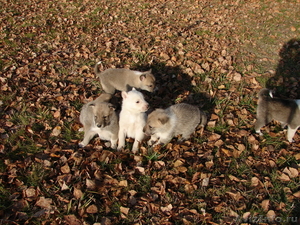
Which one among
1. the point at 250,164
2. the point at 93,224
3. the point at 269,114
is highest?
the point at 269,114

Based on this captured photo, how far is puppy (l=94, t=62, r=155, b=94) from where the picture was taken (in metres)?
6.76

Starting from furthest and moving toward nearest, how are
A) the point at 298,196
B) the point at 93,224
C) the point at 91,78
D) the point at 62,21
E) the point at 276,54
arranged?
the point at 62,21 → the point at 276,54 → the point at 91,78 → the point at 298,196 → the point at 93,224

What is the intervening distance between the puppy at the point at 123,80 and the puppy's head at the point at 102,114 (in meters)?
2.05

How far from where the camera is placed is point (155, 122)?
502 cm

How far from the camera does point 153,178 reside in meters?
4.40

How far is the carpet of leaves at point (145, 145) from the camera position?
392 centimetres

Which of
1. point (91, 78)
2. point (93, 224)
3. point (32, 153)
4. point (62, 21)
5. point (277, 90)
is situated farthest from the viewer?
point (62, 21)

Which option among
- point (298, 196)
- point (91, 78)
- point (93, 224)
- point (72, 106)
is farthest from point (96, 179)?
point (91, 78)

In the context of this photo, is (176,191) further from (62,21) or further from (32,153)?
(62,21)

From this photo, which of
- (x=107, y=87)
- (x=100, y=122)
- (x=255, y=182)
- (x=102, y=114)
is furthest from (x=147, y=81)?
(x=255, y=182)

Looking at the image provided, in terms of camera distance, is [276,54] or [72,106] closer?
[72,106]

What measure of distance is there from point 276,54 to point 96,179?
7.37 meters

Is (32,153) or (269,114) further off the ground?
(269,114)

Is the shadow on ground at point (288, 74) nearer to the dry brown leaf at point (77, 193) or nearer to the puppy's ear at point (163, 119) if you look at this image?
the puppy's ear at point (163, 119)
